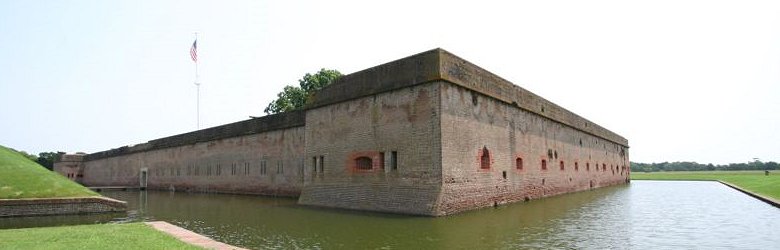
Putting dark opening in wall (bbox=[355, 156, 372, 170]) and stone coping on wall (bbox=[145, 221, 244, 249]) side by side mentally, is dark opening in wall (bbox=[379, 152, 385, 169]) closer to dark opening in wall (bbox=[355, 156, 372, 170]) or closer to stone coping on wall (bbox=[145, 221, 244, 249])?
dark opening in wall (bbox=[355, 156, 372, 170])

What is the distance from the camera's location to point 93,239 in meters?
8.24

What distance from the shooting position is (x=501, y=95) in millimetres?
17984

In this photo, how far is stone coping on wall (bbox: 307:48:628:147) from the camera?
47.2 ft

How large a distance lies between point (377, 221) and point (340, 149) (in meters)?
5.33

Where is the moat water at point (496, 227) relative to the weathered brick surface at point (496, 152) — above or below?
below

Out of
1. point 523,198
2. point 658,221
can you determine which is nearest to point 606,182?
point 523,198

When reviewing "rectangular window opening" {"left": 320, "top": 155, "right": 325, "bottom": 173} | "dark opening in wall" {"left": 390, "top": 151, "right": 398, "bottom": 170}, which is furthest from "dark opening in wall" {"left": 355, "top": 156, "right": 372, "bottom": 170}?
"rectangular window opening" {"left": 320, "top": 155, "right": 325, "bottom": 173}

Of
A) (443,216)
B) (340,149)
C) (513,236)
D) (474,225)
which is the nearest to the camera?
(513,236)

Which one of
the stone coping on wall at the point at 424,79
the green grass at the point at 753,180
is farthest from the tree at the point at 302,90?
the green grass at the point at 753,180

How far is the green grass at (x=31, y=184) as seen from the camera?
16.1m

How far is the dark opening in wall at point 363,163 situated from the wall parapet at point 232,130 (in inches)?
322

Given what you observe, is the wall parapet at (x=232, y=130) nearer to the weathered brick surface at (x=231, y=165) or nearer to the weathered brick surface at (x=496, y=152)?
the weathered brick surface at (x=231, y=165)

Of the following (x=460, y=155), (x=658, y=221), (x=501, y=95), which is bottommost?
(x=658, y=221)

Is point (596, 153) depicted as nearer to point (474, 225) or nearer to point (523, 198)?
point (523, 198)
